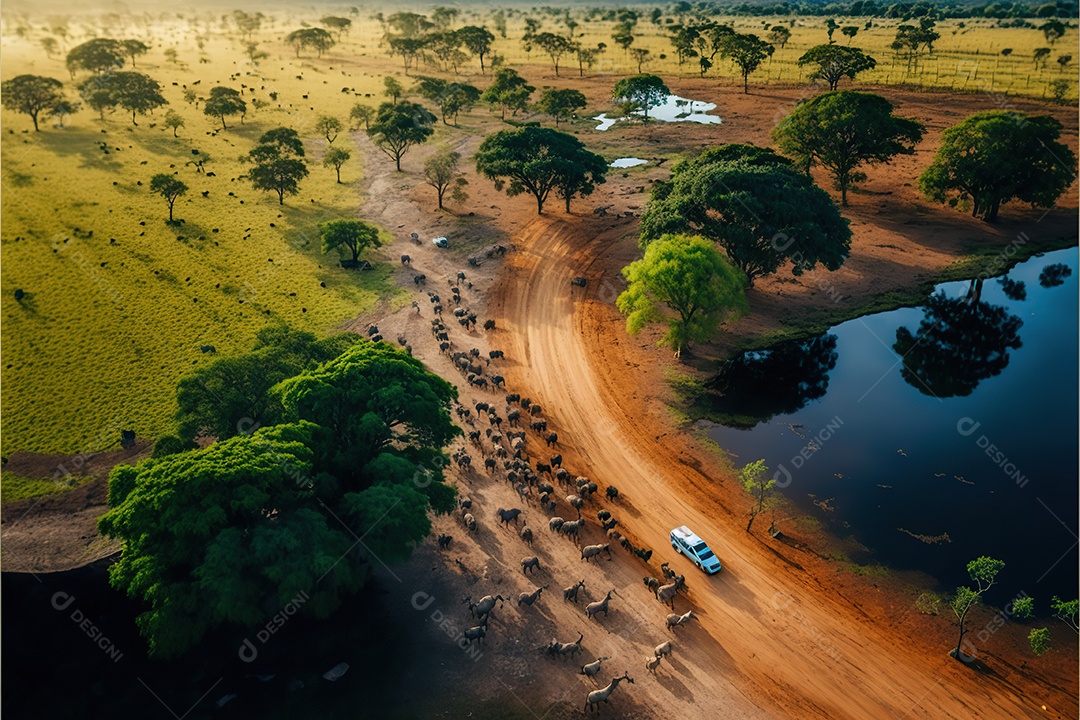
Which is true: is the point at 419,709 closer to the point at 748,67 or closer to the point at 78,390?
the point at 78,390

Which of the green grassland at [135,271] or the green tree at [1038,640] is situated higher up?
the green grassland at [135,271]

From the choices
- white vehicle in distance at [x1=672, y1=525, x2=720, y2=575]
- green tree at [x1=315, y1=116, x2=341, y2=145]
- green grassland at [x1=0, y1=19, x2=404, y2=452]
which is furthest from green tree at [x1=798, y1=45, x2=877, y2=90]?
white vehicle in distance at [x1=672, y1=525, x2=720, y2=575]

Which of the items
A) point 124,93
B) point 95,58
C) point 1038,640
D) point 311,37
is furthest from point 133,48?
point 1038,640

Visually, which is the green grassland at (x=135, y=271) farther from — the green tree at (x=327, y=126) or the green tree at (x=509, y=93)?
the green tree at (x=509, y=93)

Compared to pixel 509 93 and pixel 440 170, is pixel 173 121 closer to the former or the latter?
pixel 440 170

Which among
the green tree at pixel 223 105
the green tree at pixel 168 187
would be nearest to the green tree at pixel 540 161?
the green tree at pixel 168 187
